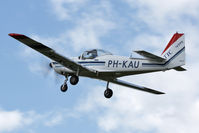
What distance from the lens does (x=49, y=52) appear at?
25.3m

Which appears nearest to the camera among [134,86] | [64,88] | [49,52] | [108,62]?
[49,52]

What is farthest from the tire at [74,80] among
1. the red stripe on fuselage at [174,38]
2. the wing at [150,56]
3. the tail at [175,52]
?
the red stripe on fuselage at [174,38]

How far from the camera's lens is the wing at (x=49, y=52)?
24156mm

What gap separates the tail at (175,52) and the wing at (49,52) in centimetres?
427

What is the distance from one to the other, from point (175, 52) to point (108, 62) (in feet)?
12.2

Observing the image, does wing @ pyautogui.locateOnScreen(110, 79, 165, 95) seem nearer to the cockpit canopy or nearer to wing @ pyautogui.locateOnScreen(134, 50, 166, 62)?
the cockpit canopy

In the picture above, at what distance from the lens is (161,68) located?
24297 millimetres

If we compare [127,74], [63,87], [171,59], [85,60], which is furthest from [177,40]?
[63,87]

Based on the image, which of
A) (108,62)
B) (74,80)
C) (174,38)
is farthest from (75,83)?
(174,38)

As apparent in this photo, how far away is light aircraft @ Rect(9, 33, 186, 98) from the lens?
2431cm

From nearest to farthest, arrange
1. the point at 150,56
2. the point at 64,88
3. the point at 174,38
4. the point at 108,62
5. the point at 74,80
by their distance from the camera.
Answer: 1. the point at 150,56
2. the point at 174,38
3. the point at 108,62
4. the point at 74,80
5. the point at 64,88

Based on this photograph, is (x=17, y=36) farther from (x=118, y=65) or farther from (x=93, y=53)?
(x=118, y=65)

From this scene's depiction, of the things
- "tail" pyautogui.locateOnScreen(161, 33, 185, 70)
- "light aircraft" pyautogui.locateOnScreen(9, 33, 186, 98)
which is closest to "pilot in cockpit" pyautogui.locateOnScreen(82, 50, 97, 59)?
"light aircraft" pyautogui.locateOnScreen(9, 33, 186, 98)

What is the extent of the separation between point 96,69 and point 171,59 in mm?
4238
